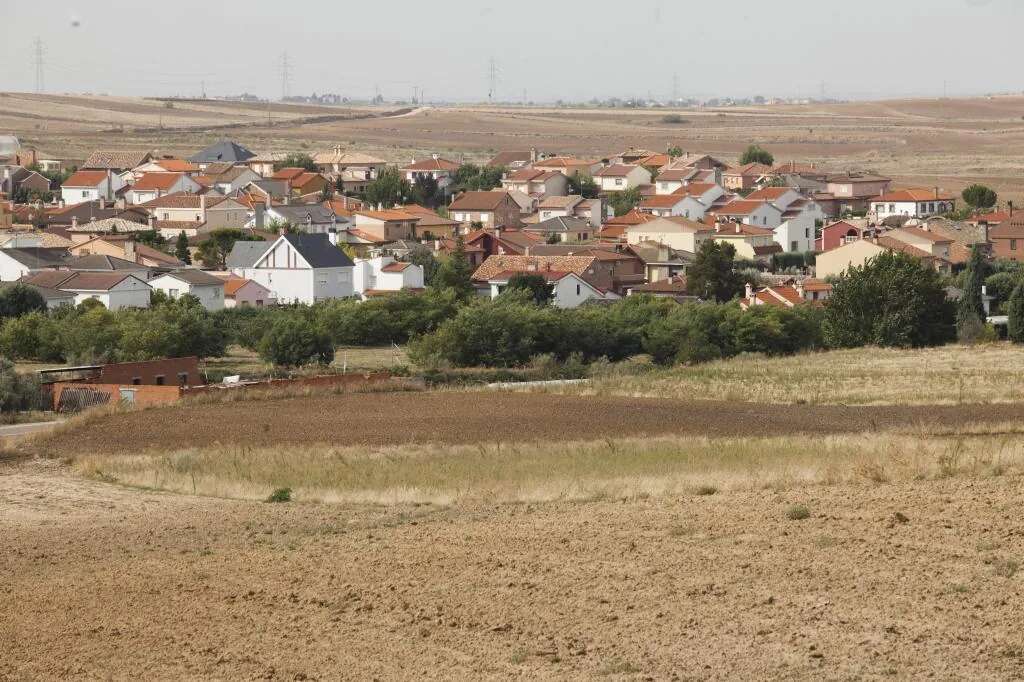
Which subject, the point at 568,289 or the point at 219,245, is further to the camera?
the point at 219,245

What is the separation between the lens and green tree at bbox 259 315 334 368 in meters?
37.8

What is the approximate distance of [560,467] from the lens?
18.7 metres

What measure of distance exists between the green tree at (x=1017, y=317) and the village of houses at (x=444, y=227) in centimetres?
930

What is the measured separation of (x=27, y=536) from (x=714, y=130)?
6595 inches

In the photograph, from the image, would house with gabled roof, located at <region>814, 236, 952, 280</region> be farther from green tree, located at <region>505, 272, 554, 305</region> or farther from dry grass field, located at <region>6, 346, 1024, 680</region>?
dry grass field, located at <region>6, 346, 1024, 680</region>

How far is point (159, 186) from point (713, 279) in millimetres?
38979

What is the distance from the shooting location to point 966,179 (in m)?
103

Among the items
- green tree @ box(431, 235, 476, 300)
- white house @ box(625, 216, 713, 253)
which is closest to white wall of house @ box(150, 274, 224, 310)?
green tree @ box(431, 235, 476, 300)

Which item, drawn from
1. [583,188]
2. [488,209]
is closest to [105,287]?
[488,209]

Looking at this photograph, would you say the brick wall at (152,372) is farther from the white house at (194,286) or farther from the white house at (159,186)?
the white house at (159,186)

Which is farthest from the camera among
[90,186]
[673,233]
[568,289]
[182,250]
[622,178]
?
[622,178]

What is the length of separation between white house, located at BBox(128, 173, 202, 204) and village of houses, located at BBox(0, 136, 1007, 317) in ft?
0.34

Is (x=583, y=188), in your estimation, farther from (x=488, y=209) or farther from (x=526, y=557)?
(x=526, y=557)

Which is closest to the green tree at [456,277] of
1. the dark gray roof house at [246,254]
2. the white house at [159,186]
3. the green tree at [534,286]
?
the green tree at [534,286]
